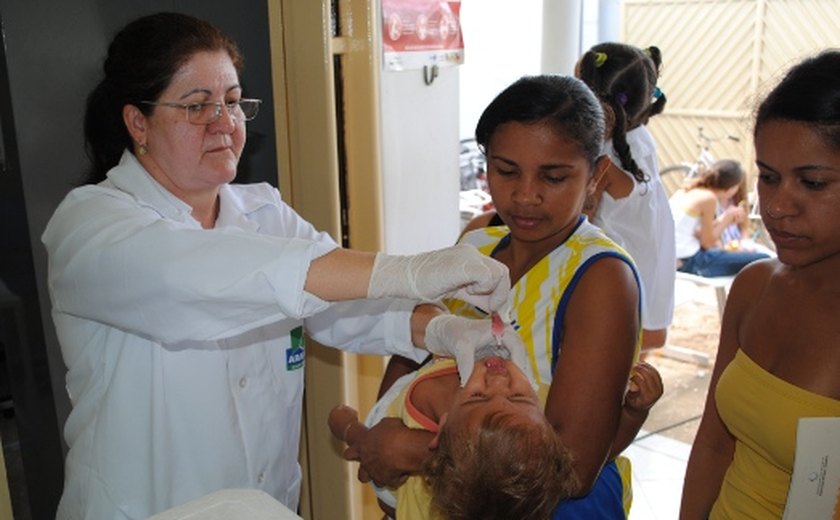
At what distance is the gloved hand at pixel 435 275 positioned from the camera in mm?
1083

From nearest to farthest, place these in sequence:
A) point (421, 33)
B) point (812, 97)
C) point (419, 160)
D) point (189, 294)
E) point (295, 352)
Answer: point (189, 294), point (812, 97), point (295, 352), point (421, 33), point (419, 160)

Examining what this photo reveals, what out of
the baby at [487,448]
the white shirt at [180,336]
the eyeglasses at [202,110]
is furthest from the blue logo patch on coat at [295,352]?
the eyeglasses at [202,110]

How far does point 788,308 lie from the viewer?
129 centimetres

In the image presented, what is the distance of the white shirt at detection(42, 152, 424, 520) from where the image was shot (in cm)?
106

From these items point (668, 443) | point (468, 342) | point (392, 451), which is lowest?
point (668, 443)

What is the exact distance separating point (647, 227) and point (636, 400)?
1457mm

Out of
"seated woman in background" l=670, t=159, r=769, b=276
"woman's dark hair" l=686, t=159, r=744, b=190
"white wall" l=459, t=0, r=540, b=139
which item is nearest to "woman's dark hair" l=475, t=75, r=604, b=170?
"seated woman in background" l=670, t=159, r=769, b=276

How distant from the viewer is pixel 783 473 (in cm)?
122

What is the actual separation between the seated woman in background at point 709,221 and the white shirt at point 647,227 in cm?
160

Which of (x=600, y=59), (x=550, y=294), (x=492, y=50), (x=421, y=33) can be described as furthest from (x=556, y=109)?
(x=492, y=50)

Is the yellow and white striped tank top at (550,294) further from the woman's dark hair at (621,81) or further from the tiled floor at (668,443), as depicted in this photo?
the tiled floor at (668,443)

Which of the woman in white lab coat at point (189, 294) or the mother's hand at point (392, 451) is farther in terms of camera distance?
the mother's hand at point (392, 451)

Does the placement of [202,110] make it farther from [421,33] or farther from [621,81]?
[621,81]

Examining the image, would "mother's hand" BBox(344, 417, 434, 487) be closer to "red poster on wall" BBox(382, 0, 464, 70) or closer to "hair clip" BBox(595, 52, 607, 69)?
"red poster on wall" BBox(382, 0, 464, 70)
